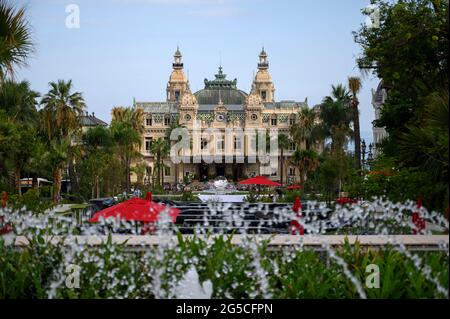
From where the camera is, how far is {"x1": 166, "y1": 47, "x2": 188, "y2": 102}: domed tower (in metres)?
106

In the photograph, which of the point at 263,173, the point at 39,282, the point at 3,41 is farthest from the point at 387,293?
the point at 263,173

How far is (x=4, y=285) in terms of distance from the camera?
25.5ft

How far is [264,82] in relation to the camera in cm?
10575

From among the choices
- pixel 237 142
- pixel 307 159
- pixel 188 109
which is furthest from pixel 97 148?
pixel 188 109

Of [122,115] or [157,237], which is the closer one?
[157,237]

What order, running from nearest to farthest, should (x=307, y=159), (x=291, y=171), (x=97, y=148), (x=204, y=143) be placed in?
1. (x=307, y=159)
2. (x=97, y=148)
3. (x=291, y=171)
4. (x=204, y=143)

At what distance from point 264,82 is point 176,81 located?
14.3 meters

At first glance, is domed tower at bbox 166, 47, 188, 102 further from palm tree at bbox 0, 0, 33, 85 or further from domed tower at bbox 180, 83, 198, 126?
palm tree at bbox 0, 0, 33, 85

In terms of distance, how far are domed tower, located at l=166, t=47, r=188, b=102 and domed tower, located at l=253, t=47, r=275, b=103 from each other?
11831 millimetres

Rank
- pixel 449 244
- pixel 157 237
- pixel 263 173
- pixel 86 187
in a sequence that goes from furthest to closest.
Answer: pixel 263 173 → pixel 86 187 → pixel 157 237 → pixel 449 244

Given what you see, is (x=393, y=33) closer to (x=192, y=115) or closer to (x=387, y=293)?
(x=387, y=293)

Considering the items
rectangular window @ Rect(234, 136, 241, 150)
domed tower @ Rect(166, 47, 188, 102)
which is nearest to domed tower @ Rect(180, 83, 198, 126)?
rectangular window @ Rect(234, 136, 241, 150)

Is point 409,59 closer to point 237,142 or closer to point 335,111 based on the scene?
point 335,111
